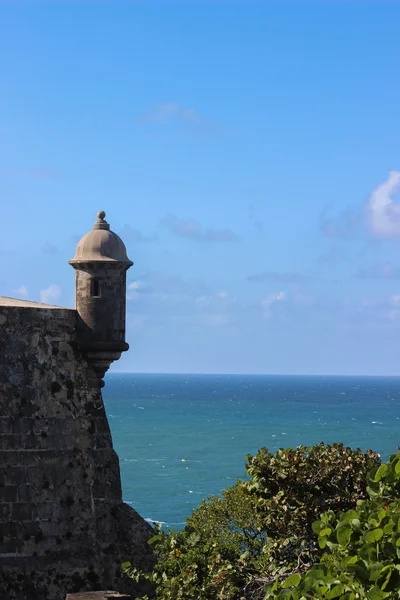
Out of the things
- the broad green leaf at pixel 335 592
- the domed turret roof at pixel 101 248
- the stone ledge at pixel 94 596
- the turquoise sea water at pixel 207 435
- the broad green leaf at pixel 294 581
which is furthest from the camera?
the turquoise sea water at pixel 207 435

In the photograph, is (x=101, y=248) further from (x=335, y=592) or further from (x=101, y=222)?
(x=335, y=592)

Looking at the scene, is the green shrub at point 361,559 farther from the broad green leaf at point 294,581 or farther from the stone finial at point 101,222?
the stone finial at point 101,222

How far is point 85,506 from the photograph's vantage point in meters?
17.6

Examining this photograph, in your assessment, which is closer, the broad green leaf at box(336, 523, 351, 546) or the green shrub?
the green shrub

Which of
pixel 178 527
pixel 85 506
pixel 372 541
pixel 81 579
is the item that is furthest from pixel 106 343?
pixel 178 527

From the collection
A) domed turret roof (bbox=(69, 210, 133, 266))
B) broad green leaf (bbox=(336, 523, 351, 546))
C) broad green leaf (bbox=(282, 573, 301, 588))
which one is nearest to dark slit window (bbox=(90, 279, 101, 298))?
domed turret roof (bbox=(69, 210, 133, 266))

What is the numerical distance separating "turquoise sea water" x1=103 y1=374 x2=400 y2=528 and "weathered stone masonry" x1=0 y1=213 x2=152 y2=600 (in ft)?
120

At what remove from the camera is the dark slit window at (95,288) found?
1794 cm

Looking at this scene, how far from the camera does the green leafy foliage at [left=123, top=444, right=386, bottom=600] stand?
47.2 feet

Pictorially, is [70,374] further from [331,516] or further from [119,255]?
[331,516]

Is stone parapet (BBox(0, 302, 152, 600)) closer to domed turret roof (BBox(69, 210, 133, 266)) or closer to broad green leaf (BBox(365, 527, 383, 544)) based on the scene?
domed turret roof (BBox(69, 210, 133, 266))

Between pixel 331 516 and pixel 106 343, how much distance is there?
27.8 ft

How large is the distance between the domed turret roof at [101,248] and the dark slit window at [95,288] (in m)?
0.38

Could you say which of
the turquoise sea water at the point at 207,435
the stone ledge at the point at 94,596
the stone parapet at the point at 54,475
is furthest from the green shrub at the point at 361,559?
the turquoise sea water at the point at 207,435
